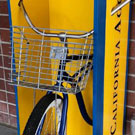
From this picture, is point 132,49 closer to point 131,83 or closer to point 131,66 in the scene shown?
point 131,66

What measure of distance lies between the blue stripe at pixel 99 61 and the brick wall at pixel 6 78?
1.60 feet

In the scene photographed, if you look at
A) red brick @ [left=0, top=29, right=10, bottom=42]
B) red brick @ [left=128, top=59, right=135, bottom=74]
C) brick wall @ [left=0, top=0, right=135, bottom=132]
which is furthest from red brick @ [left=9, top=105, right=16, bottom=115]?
red brick @ [left=128, top=59, right=135, bottom=74]

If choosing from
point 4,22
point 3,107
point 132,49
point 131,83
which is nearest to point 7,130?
point 3,107

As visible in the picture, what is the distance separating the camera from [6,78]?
2049 mm

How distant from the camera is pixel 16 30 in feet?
4.25

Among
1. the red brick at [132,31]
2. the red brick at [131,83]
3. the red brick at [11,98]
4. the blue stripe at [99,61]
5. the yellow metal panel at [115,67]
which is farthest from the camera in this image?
the red brick at [11,98]

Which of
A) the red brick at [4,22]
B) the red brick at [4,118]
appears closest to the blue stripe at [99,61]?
the red brick at [4,22]

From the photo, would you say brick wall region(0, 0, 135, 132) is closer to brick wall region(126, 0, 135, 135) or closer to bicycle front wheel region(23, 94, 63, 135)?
brick wall region(126, 0, 135, 135)

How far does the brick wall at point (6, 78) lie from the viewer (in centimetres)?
153

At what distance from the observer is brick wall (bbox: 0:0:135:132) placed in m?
1.53

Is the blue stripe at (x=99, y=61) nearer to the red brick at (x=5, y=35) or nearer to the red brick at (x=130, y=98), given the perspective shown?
the red brick at (x=130, y=98)

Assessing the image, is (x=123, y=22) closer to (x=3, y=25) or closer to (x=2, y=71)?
(x=3, y=25)

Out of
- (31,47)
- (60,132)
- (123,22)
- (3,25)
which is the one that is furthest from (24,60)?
(3,25)

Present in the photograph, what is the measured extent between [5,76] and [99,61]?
1.19m
